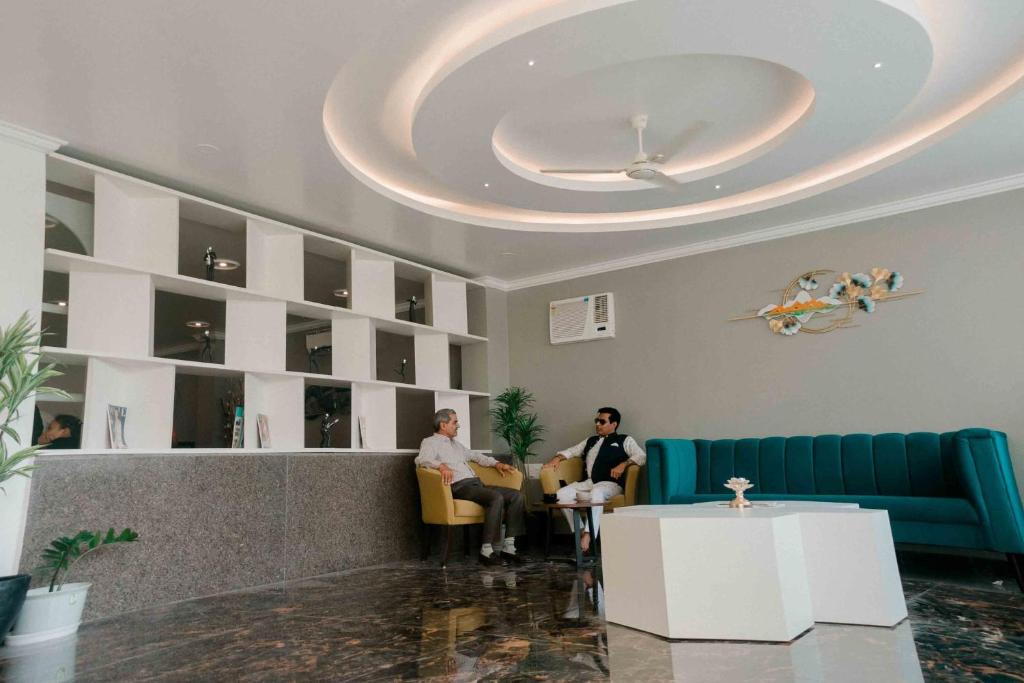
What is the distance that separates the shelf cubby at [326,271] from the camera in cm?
596

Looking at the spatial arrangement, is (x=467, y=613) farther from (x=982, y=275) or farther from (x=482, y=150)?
(x=982, y=275)

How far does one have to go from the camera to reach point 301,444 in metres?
5.32

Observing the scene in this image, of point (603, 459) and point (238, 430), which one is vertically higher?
point (238, 430)

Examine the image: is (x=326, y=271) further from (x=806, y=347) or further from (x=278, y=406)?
(x=806, y=347)

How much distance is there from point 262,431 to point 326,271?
7.19ft

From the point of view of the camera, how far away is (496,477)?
6.31m

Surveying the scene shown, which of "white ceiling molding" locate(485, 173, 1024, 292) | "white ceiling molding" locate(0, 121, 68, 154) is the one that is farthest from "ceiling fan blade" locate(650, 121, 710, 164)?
"white ceiling molding" locate(0, 121, 68, 154)

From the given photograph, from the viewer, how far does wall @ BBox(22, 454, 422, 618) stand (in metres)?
3.87

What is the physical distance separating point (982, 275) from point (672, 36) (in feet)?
11.4

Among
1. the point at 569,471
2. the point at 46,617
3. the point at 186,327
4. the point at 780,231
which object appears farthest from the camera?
the point at 186,327

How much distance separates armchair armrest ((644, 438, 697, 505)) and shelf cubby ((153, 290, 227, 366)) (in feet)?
14.4

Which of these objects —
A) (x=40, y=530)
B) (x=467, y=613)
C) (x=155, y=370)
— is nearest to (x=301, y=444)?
(x=155, y=370)

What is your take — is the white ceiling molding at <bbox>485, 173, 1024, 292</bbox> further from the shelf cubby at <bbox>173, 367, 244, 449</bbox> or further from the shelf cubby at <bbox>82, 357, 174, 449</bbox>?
the shelf cubby at <bbox>82, 357, 174, 449</bbox>

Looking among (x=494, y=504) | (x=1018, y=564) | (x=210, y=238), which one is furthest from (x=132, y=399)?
(x=1018, y=564)
